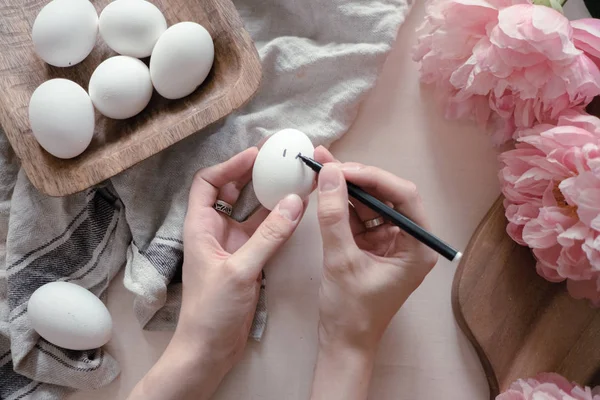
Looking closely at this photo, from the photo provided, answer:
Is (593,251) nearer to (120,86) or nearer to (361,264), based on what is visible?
(361,264)

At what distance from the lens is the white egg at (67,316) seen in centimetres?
62

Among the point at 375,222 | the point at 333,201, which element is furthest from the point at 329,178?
the point at 375,222

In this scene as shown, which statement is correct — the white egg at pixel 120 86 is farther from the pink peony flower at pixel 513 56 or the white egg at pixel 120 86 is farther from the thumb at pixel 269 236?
the pink peony flower at pixel 513 56

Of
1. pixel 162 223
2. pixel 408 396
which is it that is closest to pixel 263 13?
pixel 162 223

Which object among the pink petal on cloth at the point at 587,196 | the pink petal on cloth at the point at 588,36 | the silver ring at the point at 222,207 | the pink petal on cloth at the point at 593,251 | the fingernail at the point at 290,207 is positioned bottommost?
the silver ring at the point at 222,207

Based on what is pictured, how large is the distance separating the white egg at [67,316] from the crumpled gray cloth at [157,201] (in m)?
0.03

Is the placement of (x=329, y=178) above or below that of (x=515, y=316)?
above

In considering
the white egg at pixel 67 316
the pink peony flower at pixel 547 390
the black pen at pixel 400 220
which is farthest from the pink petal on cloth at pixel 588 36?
the white egg at pixel 67 316

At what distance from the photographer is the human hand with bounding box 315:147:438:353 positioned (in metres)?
0.58

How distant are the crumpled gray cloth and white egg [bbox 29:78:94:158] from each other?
86 mm

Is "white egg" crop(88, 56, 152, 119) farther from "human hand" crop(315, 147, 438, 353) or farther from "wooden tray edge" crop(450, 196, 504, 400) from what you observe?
"wooden tray edge" crop(450, 196, 504, 400)

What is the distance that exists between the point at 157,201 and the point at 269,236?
0.20 meters

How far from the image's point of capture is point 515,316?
675mm

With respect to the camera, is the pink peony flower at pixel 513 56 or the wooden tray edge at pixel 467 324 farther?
the wooden tray edge at pixel 467 324
